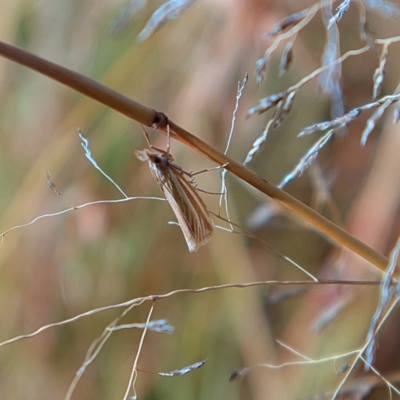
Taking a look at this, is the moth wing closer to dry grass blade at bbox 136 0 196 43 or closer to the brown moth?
the brown moth

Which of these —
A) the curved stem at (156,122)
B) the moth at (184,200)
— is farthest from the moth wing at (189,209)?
the curved stem at (156,122)

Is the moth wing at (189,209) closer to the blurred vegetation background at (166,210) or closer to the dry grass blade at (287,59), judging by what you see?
the dry grass blade at (287,59)

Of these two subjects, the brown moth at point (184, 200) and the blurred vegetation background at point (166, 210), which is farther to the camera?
the blurred vegetation background at point (166, 210)

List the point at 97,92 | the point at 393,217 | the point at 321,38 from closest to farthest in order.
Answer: the point at 97,92
the point at 393,217
the point at 321,38

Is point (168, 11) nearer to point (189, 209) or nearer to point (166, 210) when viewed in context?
point (189, 209)

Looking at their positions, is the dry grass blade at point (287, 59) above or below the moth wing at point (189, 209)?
above

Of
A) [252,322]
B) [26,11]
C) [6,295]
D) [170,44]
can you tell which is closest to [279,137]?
[170,44]

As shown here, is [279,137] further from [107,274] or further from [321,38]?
[107,274]
